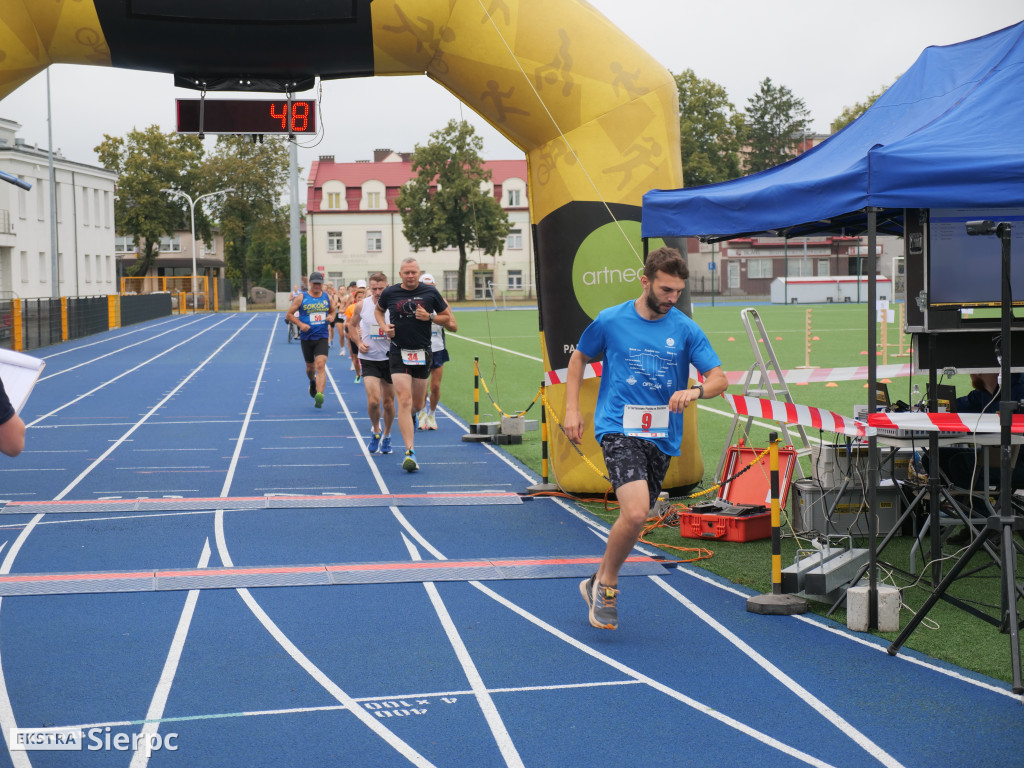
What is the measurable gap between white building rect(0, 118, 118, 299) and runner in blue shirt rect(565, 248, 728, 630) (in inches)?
1896

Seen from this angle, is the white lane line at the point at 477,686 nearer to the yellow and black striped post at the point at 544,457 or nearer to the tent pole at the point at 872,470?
the tent pole at the point at 872,470

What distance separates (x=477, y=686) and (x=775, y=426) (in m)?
10.0

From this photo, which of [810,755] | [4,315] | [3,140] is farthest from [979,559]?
[3,140]

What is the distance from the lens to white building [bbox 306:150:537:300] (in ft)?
278

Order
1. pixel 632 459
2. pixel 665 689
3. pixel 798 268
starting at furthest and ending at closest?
pixel 798 268
pixel 632 459
pixel 665 689

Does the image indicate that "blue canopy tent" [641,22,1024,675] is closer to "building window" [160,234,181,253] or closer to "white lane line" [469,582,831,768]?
"white lane line" [469,582,831,768]

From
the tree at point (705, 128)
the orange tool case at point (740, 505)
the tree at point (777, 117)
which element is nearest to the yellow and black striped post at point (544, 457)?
the orange tool case at point (740, 505)

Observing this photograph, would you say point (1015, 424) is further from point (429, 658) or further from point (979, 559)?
point (429, 658)

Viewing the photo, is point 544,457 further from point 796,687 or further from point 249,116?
point 796,687

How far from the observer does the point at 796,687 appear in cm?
514

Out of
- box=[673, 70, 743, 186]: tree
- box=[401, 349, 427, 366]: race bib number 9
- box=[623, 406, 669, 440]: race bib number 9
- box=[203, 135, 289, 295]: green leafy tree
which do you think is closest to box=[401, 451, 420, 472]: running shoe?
box=[401, 349, 427, 366]: race bib number 9

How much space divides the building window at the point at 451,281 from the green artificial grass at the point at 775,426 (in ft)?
129

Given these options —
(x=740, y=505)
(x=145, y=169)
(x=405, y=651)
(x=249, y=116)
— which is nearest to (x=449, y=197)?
(x=145, y=169)

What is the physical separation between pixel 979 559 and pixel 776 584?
187 cm
